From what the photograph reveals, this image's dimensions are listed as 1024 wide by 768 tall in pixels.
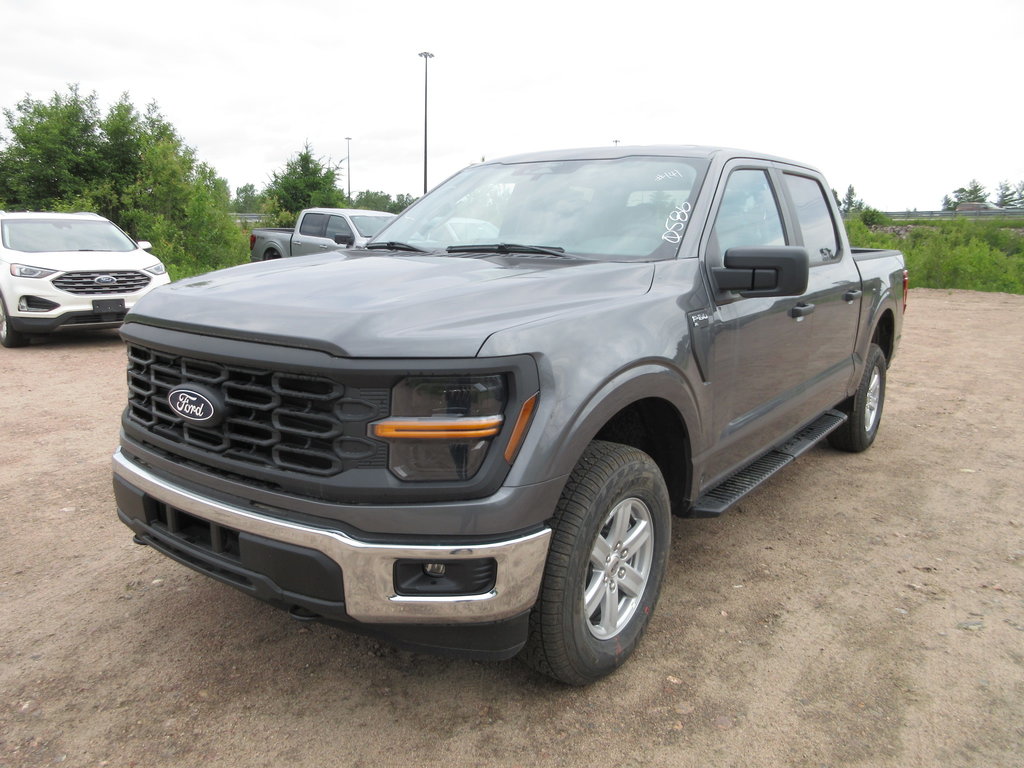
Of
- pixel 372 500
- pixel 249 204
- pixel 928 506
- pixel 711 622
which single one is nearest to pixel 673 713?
pixel 711 622

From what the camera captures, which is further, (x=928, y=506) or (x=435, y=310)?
(x=928, y=506)

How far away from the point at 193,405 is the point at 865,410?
441cm

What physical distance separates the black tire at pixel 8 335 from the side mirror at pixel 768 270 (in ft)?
29.4

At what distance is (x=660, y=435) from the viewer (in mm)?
3018

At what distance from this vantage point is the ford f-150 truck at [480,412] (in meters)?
2.10

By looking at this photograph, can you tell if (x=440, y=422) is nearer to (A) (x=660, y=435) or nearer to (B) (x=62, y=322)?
(A) (x=660, y=435)

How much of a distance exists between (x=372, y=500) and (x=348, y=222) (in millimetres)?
13118

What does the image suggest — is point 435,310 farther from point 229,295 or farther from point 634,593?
point 634,593

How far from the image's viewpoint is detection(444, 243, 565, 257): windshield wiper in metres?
3.17

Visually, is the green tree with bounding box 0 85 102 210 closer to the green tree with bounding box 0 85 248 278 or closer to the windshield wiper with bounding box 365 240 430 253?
the green tree with bounding box 0 85 248 278

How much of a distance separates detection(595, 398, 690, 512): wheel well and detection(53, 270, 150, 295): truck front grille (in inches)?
321

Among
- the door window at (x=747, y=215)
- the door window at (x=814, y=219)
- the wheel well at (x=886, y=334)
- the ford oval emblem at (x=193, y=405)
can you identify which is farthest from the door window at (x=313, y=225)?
the ford oval emblem at (x=193, y=405)

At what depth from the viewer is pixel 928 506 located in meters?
4.45

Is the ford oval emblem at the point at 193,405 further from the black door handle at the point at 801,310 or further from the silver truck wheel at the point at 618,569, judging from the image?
the black door handle at the point at 801,310
